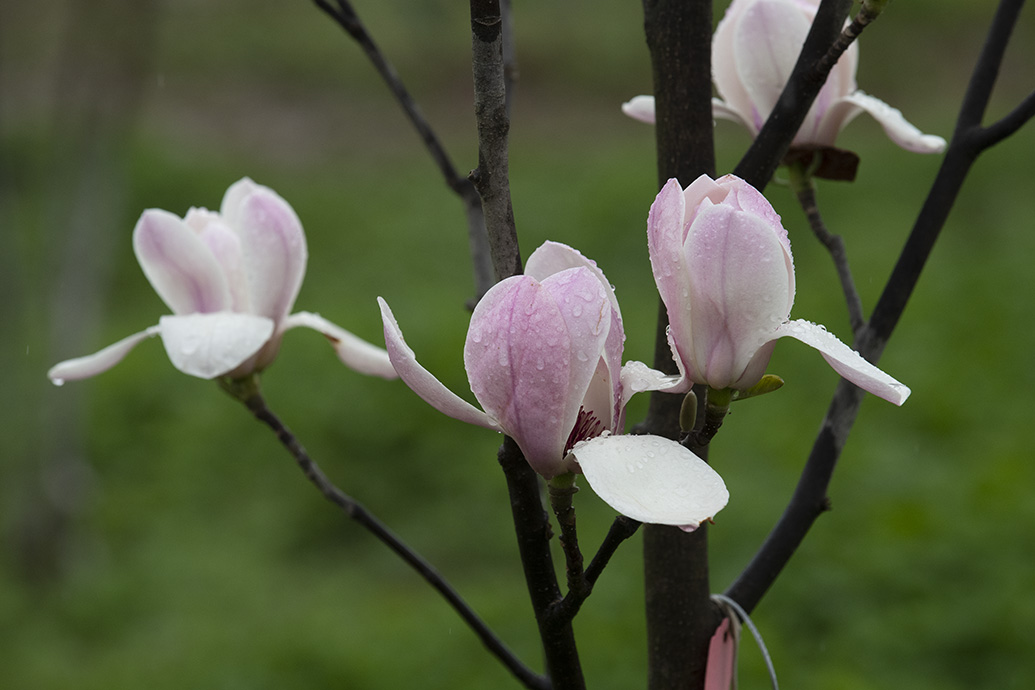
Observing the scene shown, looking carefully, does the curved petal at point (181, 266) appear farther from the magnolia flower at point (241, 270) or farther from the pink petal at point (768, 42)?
the pink petal at point (768, 42)

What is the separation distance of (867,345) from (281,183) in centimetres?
708

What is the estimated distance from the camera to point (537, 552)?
20.1 inches

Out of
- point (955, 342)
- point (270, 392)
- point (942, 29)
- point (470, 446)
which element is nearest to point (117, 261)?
point (270, 392)

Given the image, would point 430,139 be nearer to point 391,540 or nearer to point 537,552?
point 391,540

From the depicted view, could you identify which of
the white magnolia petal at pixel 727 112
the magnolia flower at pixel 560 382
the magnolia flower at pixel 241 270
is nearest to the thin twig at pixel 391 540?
the magnolia flower at pixel 241 270

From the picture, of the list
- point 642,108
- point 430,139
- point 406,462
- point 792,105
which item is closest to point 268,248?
point 430,139

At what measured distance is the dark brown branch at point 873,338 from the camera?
26.2 inches

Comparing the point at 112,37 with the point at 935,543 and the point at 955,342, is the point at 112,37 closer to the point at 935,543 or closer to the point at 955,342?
the point at 935,543

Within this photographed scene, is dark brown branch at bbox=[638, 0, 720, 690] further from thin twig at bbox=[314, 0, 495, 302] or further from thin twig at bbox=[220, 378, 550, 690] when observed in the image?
thin twig at bbox=[314, 0, 495, 302]

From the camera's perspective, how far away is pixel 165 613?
10.1ft

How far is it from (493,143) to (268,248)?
1.16 ft

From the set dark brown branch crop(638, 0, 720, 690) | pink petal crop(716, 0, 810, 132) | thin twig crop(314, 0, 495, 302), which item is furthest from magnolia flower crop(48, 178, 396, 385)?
pink petal crop(716, 0, 810, 132)

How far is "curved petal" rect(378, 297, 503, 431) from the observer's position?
17.2 inches

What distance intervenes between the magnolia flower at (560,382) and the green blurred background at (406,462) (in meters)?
1.91
